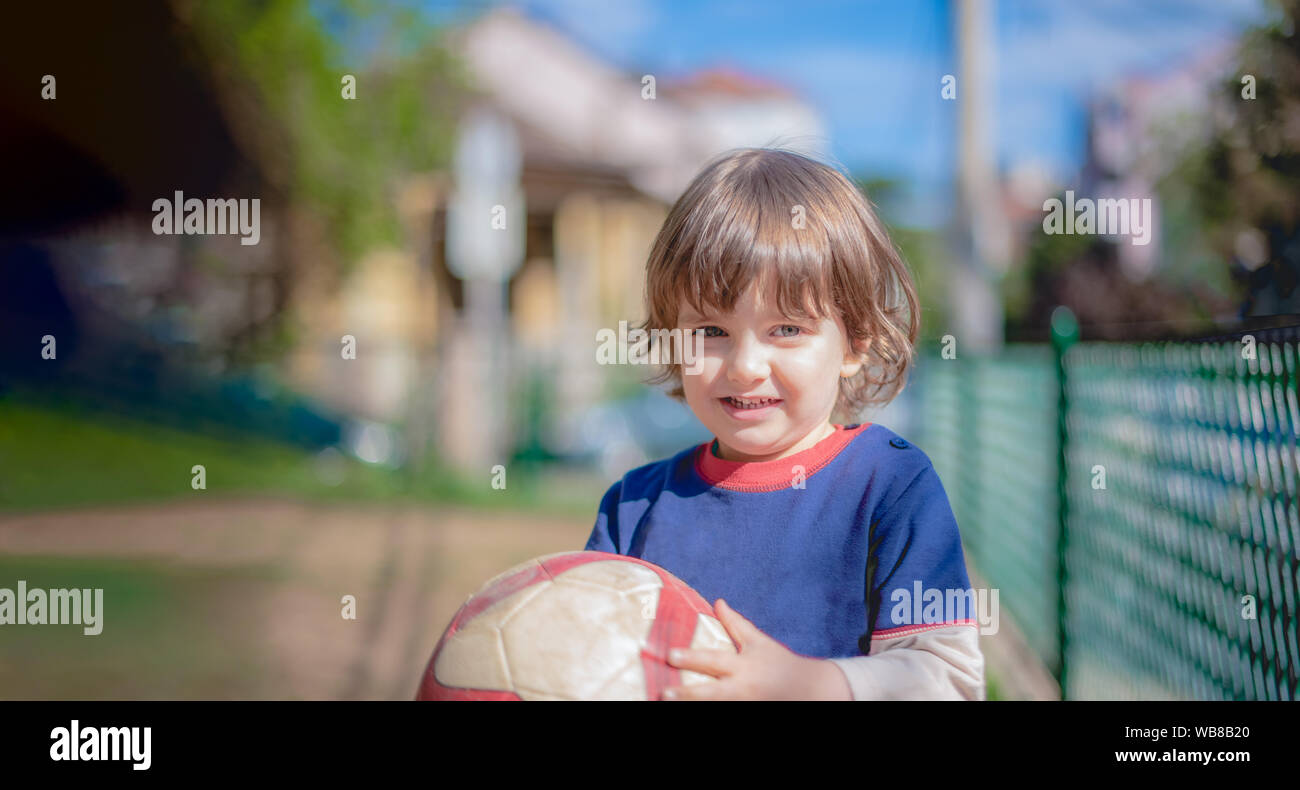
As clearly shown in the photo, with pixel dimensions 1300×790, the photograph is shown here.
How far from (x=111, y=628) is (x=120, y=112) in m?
5.75

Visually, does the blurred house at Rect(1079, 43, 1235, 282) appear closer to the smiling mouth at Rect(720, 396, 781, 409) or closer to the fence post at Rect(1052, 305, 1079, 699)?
the fence post at Rect(1052, 305, 1079, 699)

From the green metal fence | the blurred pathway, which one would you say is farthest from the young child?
the blurred pathway

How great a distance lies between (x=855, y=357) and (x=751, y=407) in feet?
0.84

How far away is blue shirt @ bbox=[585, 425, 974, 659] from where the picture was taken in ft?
5.66

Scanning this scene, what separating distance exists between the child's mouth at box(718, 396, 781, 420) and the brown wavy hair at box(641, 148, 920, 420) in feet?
0.48

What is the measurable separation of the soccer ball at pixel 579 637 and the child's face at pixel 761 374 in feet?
0.92

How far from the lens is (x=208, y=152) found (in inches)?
433

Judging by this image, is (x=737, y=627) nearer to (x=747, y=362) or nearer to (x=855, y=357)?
(x=747, y=362)

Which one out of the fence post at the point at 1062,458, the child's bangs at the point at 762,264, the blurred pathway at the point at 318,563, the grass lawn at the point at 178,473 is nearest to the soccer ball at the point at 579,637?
the child's bangs at the point at 762,264

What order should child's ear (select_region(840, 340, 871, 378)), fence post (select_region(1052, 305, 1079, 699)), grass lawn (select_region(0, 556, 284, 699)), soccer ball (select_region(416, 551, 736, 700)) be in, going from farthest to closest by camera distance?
grass lawn (select_region(0, 556, 284, 699))
fence post (select_region(1052, 305, 1079, 699))
child's ear (select_region(840, 340, 871, 378))
soccer ball (select_region(416, 551, 736, 700))

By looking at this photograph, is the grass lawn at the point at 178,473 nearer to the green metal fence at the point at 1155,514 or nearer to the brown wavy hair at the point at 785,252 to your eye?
the green metal fence at the point at 1155,514

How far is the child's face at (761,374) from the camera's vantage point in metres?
1.78
